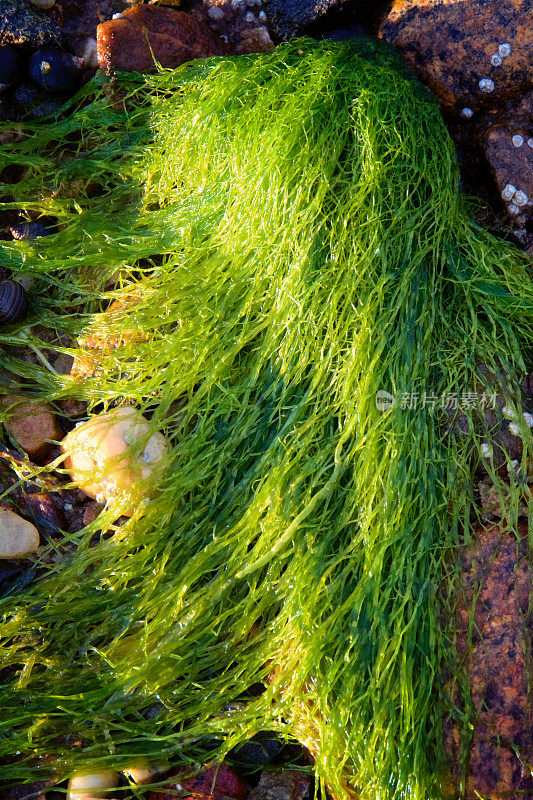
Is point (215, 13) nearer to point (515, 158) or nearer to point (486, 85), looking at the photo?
point (486, 85)

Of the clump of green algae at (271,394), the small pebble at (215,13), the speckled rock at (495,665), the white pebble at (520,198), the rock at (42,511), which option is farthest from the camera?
the small pebble at (215,13)

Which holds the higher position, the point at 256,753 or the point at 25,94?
the point at 25,94

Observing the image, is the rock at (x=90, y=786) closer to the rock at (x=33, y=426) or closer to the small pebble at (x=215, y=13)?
the rock at (x=33, y=426)

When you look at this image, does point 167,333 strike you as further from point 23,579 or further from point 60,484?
point 23,579

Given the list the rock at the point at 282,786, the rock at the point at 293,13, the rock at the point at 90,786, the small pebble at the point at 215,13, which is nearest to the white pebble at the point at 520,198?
the rock at the point at 293,13

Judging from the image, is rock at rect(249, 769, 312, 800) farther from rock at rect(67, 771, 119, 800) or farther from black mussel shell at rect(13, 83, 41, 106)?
black mussel shell at rect(13, 83, 41, 106)

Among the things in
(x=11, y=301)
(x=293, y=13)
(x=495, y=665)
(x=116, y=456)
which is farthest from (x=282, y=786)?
(x=293, y=13)
